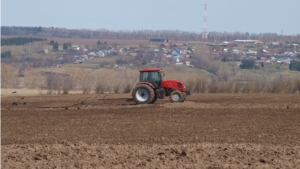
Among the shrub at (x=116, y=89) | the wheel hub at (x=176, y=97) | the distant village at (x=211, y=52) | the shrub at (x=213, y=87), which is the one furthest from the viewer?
the distant village at (x=211, y=52)

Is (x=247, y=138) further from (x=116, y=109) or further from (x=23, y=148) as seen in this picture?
(x=116, y=109)

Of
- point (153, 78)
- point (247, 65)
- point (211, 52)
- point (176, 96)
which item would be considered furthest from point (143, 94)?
point (211, 52)

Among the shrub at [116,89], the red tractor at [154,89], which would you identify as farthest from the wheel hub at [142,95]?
the shrub at [116,89]

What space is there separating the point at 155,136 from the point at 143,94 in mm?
9046

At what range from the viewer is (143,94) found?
24.3m

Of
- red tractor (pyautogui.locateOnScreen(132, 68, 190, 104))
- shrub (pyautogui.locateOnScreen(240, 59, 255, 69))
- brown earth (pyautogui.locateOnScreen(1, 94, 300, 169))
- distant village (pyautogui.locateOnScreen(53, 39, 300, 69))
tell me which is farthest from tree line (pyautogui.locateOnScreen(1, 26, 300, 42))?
brown earth (pyautogui.locateOnScreen(1, 94, 300, 169))

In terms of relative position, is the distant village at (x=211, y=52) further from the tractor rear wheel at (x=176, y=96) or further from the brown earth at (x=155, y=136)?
the brown earth at (x=155, y=136)

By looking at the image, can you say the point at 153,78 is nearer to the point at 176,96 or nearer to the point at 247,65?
the point at 176,96

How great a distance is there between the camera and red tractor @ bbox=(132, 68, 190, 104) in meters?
24.1

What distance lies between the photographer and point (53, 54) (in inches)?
3802

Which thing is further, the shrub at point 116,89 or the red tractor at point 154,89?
the shrub at point 116,89

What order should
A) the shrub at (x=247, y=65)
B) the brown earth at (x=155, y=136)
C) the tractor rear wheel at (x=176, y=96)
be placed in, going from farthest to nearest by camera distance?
the shrub at (x=247, y=65) → the tractor rear wheel at (x=176, y=96) → the brown earth at (x=155, y=136)

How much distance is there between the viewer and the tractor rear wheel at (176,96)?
24.4 m

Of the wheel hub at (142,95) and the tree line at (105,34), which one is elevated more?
the wheel hub at (142,95)
